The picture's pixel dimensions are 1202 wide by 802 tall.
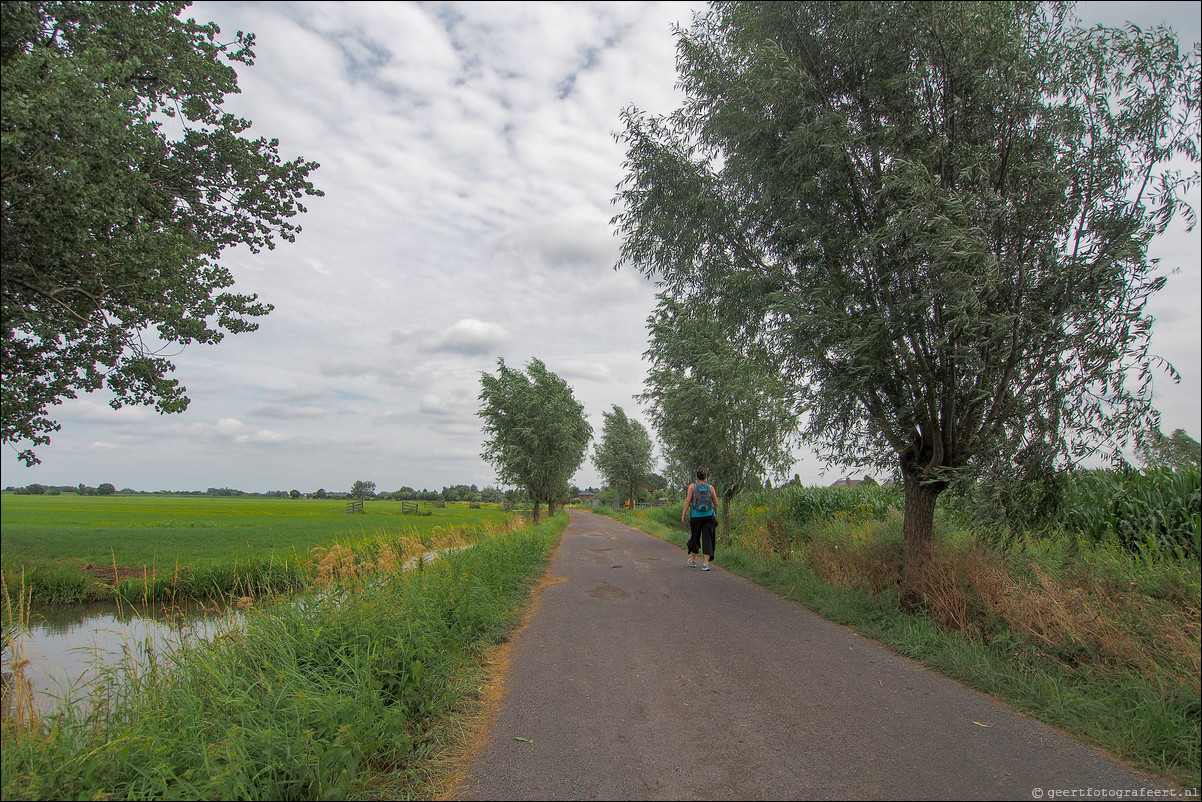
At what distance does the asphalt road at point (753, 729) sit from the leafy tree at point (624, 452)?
4562 cm

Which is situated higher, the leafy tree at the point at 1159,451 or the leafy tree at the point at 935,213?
the leafy tree at the point at 935,213

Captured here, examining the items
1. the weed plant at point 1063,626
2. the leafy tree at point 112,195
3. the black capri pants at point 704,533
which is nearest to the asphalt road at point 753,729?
the weed plant at point 1063,626

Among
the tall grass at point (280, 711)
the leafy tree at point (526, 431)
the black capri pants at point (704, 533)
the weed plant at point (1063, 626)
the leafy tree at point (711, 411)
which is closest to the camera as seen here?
the tall grass at point (280, 711)

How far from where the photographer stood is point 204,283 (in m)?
11.6

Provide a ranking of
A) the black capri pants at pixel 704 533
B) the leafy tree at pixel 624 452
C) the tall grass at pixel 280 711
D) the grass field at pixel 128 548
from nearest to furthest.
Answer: the tall grass at pixel 280 711, the grass field at pixel 128 548, the black capri pants at pixel 704 533, the leafy tree at pixel 624 452

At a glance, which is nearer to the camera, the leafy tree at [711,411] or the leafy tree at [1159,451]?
the leafy tree at [1159,451]

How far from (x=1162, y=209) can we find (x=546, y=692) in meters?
7.76

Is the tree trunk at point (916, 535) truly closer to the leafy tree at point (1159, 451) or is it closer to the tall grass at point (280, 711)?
the leafy tree at point (1159, 451)

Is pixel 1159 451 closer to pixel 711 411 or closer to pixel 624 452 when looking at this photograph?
pixel 711 411

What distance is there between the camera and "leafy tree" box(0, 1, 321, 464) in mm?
7539

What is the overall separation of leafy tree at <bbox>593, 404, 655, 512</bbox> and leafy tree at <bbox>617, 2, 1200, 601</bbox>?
4427 cm

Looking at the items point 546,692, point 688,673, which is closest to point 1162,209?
point 688,673

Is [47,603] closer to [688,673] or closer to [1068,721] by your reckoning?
[688,673]

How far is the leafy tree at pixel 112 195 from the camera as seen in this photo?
754 centimetres
